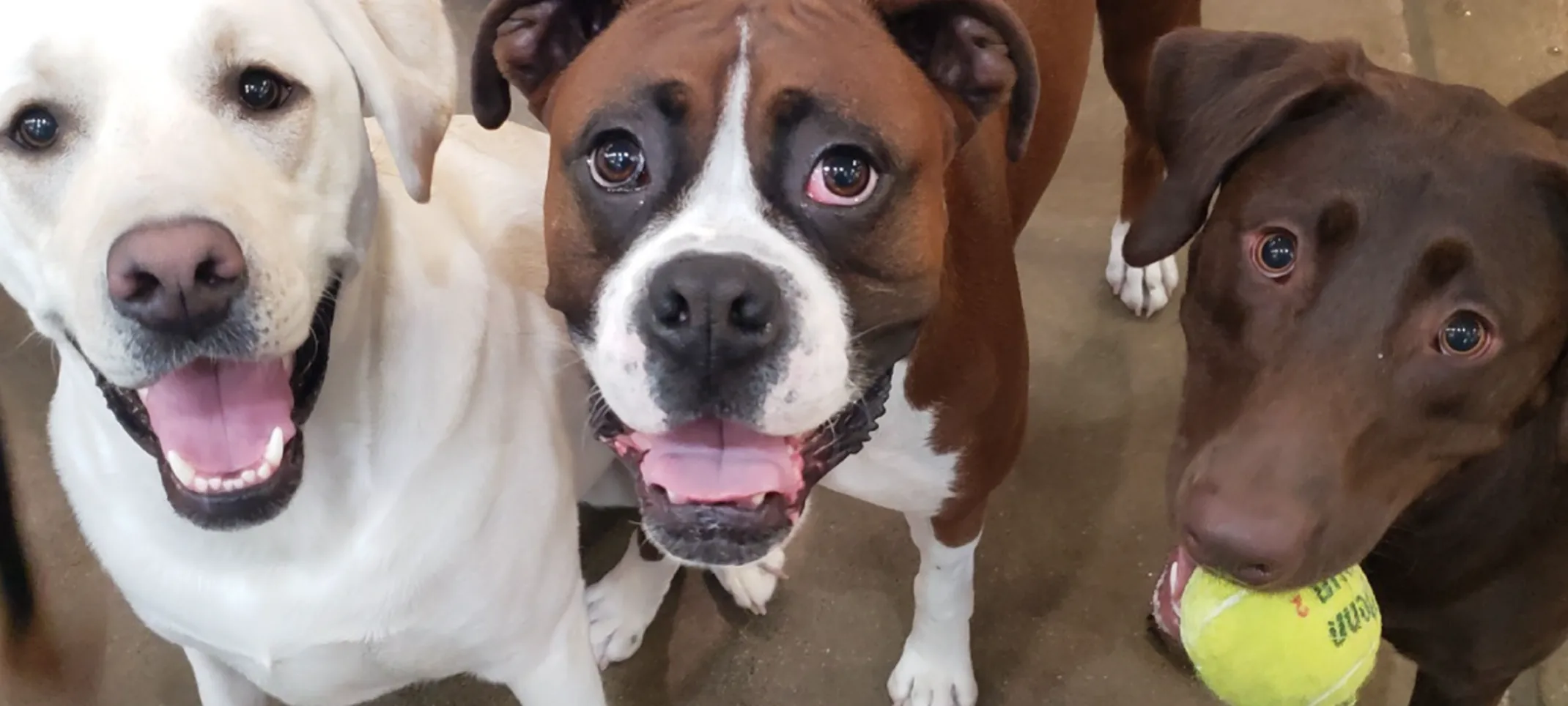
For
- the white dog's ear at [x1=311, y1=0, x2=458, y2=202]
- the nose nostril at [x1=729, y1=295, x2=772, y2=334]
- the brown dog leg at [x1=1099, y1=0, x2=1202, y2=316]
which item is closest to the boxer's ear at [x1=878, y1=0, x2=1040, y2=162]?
the nose nostril at [x1=729, y1=295, x2=772, y2=334]

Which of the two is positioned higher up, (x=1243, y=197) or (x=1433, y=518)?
(x=1243, y=197)

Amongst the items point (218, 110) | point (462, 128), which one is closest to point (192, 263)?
point (218, 110)

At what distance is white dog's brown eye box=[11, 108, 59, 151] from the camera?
1427 mm

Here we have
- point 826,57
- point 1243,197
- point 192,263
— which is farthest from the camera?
point 1243,197

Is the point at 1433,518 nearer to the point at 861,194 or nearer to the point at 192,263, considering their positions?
the point at 861,194

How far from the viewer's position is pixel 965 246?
1.91 m

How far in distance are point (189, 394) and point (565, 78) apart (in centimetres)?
59

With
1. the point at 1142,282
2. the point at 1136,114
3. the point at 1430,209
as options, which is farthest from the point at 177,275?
the point at 1142,282

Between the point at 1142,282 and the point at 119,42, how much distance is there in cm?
235

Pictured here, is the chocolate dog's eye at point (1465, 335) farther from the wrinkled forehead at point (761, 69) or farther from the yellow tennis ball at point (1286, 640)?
the wrinkled forehead at point (761, 69)

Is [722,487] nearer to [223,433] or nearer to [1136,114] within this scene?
[223,433]

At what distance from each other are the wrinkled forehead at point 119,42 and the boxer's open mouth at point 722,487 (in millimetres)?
631

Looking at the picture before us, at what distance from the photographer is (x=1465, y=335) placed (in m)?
1.64

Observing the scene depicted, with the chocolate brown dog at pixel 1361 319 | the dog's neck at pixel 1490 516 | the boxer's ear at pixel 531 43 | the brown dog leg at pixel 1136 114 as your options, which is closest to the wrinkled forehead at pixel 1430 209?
the chocolate brown dog at pixel 1361 319
